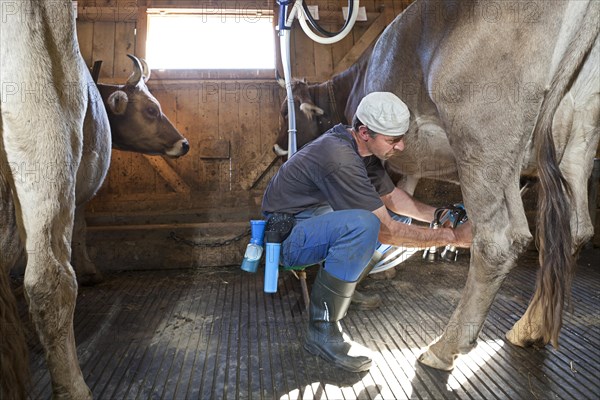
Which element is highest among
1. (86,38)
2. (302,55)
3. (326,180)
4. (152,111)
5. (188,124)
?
(302,55)

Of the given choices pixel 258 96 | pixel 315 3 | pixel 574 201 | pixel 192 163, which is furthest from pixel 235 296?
pixel 315 3

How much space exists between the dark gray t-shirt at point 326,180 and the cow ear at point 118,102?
99.2 inches

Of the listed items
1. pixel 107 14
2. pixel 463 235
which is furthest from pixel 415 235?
pixel 107 14

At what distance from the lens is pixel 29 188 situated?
1.67m

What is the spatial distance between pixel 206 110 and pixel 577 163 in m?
4.82

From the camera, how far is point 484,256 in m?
2.23

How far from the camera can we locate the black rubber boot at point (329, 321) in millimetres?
2355

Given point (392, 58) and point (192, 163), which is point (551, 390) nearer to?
point (392, 58)

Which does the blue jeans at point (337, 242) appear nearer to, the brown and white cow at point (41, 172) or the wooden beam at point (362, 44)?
the brown and white cow at point (41, 172)

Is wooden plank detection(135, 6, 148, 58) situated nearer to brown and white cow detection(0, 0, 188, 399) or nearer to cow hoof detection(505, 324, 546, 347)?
brown and white cow detection(0, 0, 188, 399)

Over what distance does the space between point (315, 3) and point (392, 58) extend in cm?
362

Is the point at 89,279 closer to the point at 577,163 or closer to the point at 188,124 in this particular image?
the point at 188,124

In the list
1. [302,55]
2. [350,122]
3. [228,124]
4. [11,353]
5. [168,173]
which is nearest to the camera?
[11,353]

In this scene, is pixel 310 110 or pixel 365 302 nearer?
pixel 365 302
